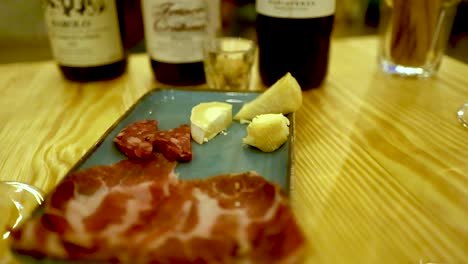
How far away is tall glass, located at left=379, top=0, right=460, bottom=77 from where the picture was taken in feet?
2.22

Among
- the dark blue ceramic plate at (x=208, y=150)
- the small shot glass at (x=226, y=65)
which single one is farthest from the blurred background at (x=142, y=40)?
the dark blue ceramic plate at (x=208, y=150)

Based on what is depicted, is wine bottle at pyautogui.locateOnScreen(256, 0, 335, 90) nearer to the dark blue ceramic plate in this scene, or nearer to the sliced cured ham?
the dark blue ceramic plate

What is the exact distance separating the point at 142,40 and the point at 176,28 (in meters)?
0.85

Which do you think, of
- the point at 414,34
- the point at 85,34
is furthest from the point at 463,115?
the point at 85,34

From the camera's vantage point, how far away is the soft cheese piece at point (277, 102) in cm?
52

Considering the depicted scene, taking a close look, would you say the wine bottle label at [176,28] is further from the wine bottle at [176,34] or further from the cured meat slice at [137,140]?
the cured meat slice at [137,140]

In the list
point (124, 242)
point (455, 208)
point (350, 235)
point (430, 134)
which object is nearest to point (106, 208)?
point (124, 242)

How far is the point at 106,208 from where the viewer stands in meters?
0.32

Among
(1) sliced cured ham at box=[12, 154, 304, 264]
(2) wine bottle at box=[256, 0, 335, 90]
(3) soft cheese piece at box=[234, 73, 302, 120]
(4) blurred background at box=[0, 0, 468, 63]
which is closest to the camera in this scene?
(1) sliced cured ham at box=[12, 154, 304, 264]

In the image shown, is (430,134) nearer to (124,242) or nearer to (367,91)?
(367,91)

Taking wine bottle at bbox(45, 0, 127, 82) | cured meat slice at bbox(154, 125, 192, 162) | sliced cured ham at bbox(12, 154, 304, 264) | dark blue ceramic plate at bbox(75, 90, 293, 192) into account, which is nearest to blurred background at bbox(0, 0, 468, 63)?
wine bottle at bbox(45, 0, 127, 82)

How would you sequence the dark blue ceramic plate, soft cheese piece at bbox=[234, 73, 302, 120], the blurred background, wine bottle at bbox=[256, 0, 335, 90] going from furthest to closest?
the blurred background
wine bottle at bbox=[256, 0, 335, 90]
soft cheese piece at bbox=[234, 73, 302, 120]
the dark blue ceramic plate

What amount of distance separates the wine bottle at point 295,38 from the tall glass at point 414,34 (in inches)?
5.1

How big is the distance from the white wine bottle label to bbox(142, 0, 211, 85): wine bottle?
0.12m
